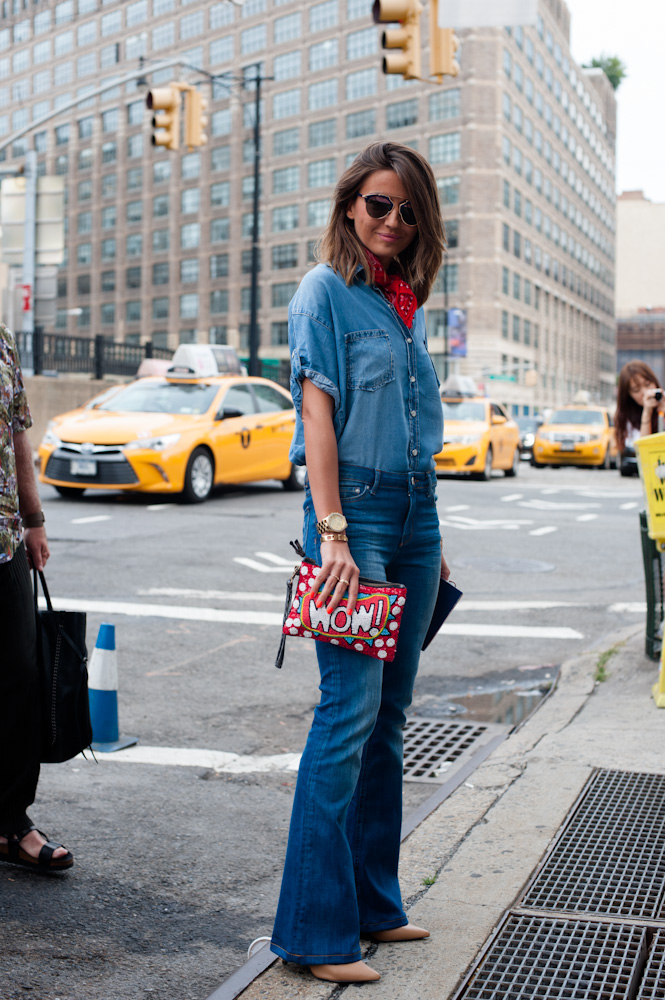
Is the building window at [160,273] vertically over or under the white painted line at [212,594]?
over

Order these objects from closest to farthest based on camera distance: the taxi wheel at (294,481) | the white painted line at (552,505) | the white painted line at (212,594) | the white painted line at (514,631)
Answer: the white painted line at (514,631) < the white painted line at (212,594) < the white painted line at (552,505) < the taxi wheel at (294,481)

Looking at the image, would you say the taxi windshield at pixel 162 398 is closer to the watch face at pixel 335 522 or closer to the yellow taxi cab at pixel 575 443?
the watch face at pixel 335 522

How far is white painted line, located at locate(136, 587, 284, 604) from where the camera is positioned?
802 centimetres

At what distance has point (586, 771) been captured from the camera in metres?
4.20

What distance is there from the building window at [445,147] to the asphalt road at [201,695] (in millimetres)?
60850

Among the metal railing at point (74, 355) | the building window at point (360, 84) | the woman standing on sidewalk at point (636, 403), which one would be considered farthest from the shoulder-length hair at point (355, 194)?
the building window at point (360, 84)

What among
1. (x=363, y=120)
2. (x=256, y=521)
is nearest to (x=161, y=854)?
(x=256, y=521)

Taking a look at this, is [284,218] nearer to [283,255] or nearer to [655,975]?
[283,255]

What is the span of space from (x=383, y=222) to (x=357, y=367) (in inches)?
14.8

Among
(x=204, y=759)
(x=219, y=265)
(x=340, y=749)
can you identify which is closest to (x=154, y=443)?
(x=204, y=759)

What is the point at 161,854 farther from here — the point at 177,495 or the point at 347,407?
the point at 177,495

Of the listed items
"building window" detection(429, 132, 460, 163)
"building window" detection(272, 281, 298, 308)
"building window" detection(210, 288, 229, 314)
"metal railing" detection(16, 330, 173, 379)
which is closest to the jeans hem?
"metal railing" detection(16, 330, 173, 379)

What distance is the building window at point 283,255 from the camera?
76938 millimetres

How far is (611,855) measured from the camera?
3.43m
